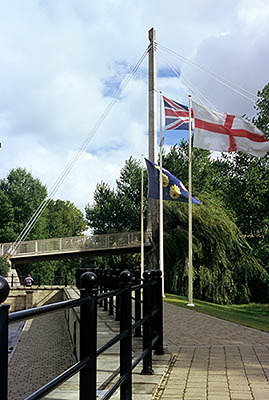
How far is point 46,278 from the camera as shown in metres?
59.4

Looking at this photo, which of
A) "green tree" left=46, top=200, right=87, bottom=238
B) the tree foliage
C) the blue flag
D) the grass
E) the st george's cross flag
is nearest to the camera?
the grass

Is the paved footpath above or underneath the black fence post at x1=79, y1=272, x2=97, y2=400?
underneath

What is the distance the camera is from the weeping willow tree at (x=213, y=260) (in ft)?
84.8

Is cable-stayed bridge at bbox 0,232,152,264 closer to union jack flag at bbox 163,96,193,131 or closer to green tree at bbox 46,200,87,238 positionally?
union jack flag at bbox 163,96,193,131

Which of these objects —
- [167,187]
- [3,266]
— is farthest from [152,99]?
[3,266]

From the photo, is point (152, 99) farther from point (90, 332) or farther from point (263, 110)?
point (90, 332)

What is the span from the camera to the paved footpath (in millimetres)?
4556

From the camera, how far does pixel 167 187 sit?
67.5ft

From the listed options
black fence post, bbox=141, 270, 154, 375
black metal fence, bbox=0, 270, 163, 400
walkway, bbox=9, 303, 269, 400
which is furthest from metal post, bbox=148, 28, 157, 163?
black fence post, bbox=141, 270, 154, 375

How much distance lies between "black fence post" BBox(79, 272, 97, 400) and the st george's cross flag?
40.9 feet

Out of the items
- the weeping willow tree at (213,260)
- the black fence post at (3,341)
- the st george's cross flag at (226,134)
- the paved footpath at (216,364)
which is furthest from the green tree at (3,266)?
the black fence post at (3,341)

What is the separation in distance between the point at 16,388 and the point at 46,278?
2069 inches

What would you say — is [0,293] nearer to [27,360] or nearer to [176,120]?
[27,360]

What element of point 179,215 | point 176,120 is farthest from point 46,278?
point 176,120
